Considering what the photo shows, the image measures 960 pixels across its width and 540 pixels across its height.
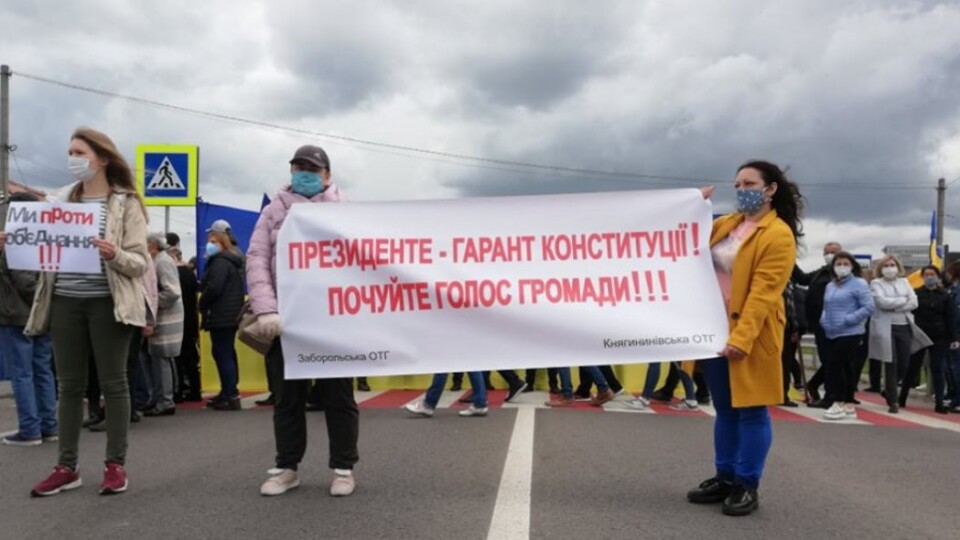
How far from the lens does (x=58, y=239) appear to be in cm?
437

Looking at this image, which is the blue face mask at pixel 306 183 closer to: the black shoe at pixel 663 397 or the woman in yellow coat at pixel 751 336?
the woman in yellow coat at pixel 751 336

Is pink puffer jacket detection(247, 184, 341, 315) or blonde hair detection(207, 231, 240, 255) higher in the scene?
blonde hair detection(207, 231, 240, 255)

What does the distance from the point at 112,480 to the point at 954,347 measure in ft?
34.2

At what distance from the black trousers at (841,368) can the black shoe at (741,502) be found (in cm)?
540

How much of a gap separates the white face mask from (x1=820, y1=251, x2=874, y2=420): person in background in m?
7.86

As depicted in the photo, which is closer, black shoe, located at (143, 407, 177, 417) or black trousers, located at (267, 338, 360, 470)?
black trousers, located at (267, 338, 360, 470)

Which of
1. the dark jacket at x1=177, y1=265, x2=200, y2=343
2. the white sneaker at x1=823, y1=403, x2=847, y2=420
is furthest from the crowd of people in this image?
the white sneaker at x1=823, y1=403, x2=847, y2=420

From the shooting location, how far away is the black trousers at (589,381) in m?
9.63

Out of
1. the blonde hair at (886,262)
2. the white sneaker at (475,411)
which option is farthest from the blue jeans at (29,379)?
the blonde hair at (886,262)

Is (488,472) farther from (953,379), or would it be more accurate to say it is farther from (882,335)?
(953,379)

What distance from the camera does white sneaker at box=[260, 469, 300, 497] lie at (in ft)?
14.4

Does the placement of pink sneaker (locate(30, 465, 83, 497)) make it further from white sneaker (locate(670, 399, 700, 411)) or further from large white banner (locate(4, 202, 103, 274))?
white sneaker (locate(670, 399, 700, 411))

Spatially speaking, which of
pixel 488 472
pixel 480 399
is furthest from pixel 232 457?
pixel 480 399

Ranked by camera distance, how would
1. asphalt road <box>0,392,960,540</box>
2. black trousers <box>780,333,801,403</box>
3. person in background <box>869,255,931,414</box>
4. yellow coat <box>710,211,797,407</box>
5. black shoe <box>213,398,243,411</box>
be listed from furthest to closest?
person in background <box>869,255,931,414</box> → black trousers <box>780,333,801,403</box> → black shoe <box>213,398,243,411</box> → yellow coat <box>710,211,797,407</box> → asphalt road <box>0,392,960,540</box>
